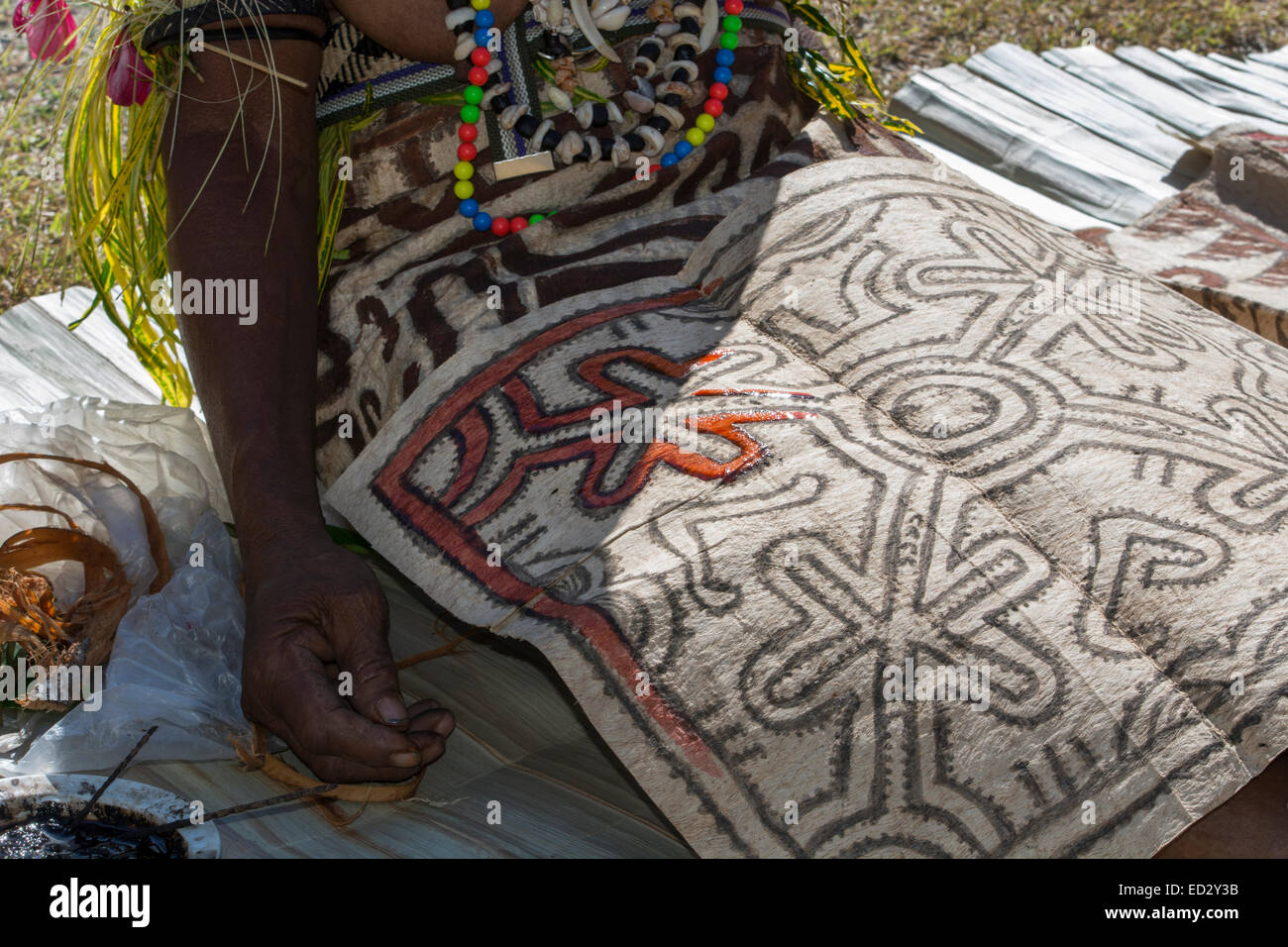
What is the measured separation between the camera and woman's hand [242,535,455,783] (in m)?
1.42

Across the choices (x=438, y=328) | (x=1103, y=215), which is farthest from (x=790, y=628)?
(x=1103, y=215)

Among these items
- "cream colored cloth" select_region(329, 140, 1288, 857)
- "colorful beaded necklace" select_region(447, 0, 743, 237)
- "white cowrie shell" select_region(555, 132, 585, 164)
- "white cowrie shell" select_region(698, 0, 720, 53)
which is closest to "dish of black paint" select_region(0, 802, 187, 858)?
"cream colored cloth" select_region(329, 140, 1288, 857)

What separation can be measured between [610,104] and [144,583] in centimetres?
94

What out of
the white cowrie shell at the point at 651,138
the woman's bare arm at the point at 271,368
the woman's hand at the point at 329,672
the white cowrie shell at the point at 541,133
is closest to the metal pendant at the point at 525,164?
the white cowrie shell at the point at 541,133

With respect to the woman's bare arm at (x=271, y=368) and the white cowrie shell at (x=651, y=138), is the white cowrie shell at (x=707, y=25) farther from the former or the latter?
the woman's bare arm at (x=271, y=368)

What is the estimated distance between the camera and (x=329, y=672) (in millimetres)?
1522

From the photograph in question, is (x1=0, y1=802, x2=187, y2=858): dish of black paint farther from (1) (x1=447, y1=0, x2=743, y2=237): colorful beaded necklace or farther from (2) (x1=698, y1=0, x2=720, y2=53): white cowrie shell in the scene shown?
(2) (x1=698, y1=0, x2=720, y2=53): white cowrie shell

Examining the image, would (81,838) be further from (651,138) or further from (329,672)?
(651,138)

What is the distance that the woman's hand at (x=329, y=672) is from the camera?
142 cm

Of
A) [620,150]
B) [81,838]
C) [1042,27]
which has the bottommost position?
[81,838]

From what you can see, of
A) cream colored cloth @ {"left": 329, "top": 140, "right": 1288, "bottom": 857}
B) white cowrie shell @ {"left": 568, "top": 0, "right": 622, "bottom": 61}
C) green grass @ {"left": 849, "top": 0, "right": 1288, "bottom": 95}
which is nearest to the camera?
cream colored cloth @ {"left": 329, "top": 140, "right": 1288, "bottom": 857}

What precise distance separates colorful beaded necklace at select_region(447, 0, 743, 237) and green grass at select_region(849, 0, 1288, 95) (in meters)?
2.41

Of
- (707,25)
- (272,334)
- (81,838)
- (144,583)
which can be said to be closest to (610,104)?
(707,25)

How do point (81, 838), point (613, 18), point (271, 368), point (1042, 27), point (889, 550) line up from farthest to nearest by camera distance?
point (1042, 27), point (613, 18), point (271, 368), point (81, 838), point (889, 550)
